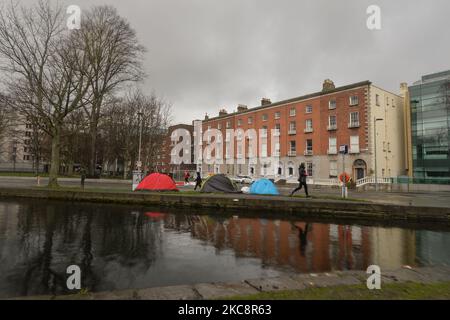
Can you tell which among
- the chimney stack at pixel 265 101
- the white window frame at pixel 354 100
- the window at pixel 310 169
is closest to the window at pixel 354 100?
the white window frame at pixel 354 100

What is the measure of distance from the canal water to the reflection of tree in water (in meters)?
0.02

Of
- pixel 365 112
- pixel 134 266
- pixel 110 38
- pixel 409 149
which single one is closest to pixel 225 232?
pixel 134 266

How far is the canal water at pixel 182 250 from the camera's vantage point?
16.3 ft

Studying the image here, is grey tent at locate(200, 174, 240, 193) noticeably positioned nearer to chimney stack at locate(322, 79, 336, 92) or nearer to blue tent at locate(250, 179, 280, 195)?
blue tent at locate(250, 179, 280, 195)

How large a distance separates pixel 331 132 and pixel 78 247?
39.4m

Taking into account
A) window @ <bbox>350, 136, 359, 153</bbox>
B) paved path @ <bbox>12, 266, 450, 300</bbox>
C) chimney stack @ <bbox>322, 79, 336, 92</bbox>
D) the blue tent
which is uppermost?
chimney stack @ <bbox>322, 79, 336, 92</bbox>

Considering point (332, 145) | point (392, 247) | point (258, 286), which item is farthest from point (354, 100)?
point (258, 286)

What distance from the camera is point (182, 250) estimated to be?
682 cm

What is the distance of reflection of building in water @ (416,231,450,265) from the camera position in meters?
6.27

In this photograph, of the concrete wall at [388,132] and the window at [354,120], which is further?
the window at [354,120]

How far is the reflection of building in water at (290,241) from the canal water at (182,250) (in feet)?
0.08

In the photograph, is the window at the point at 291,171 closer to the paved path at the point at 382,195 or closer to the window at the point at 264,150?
the window at the point at 264,150

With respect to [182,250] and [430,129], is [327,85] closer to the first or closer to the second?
[430,129]

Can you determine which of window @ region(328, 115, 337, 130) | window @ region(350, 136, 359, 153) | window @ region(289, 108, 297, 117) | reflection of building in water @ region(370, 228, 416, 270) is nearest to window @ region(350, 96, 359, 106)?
window @ region(328, 115, 337, 130)
